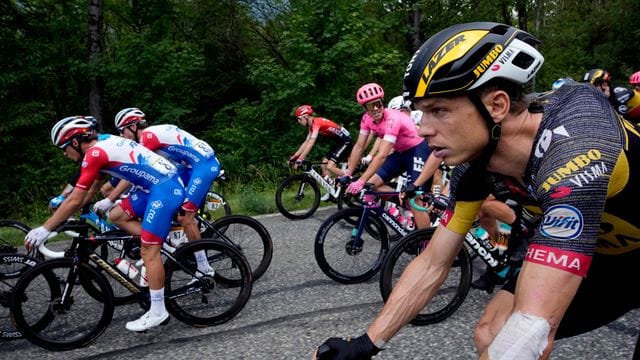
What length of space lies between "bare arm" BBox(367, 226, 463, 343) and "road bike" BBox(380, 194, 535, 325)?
1976mm

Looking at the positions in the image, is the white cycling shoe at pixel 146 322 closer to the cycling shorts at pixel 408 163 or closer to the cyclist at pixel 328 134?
the cycling shorts at pixel 408 163

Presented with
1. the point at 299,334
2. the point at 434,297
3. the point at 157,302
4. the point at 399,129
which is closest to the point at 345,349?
the point at 299,334

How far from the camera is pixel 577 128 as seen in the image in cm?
144

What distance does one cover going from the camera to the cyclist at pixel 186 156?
5.18m

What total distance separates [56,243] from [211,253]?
3675mm

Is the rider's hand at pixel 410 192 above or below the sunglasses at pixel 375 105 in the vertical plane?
below

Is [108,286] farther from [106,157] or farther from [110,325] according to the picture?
[106,157]

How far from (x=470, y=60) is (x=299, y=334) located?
9.41 feet

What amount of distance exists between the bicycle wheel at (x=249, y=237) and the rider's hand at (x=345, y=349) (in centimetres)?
375

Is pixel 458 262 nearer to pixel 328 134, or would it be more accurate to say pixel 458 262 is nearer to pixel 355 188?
pixel 355 188

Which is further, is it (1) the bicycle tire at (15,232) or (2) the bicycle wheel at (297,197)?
(2) the bicycle wheel at (297,197)

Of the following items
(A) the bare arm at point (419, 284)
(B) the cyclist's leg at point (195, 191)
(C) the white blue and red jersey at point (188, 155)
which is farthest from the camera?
(C) the white blue and red jersey at point (188, 155)

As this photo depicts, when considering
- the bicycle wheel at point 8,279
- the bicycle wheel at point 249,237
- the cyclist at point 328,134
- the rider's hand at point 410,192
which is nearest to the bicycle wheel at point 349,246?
the rider's hand at point 410,192

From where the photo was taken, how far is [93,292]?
4.17m
